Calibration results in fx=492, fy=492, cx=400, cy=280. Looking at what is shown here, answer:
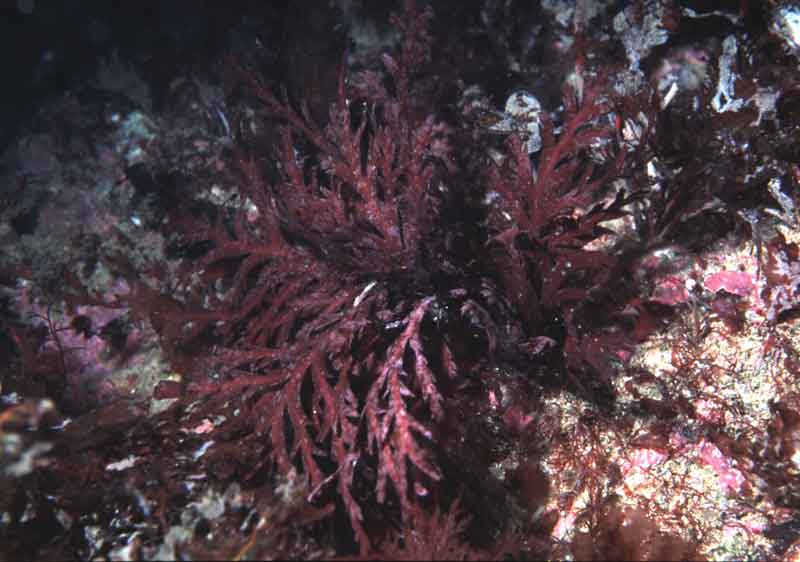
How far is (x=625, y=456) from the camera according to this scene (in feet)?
8.20

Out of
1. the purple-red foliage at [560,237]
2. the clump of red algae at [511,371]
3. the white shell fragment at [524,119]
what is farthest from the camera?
the white shell fragment at [524,119]

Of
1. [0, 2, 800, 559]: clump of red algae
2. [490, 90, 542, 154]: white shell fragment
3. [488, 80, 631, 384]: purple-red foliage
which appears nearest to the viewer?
[0, 2, 800, 559]: clump of red algae

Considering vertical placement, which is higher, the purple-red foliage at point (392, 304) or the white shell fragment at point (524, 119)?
the white shell fragment at point (524, 119)

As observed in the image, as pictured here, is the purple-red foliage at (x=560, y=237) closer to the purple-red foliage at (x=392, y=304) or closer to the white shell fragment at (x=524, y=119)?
the purple-red foliage at (x=392, y=304)

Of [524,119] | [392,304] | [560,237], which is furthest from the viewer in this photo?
[524,119]

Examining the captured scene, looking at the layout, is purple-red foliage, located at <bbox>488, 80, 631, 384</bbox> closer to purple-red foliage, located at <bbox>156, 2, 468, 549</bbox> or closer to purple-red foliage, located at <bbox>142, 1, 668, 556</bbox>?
purple-red foliage, located at <bbox>142, 1, 668, 556</bbox>

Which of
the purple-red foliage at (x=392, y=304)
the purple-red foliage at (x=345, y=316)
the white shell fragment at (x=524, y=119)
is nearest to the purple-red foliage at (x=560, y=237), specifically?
the purple-red foliage at (x=392, y=304)

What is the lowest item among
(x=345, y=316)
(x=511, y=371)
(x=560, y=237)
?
(x=511, y=371)

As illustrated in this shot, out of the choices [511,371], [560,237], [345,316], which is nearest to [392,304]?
[345,316]

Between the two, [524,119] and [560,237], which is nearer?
[560,237]

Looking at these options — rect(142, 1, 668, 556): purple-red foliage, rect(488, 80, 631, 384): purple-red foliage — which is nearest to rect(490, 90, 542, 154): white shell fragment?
rect(142, 1, 668, 556): purple-red foliage

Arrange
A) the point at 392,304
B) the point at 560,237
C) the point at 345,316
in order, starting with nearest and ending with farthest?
the point at 345,316, the point at 560,237, the point at 392,304

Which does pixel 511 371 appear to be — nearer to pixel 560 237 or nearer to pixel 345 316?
pixel 560 237

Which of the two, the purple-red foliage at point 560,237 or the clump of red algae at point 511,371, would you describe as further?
the purple-red foliage at point 560,237
